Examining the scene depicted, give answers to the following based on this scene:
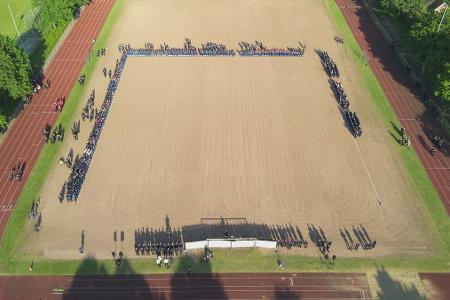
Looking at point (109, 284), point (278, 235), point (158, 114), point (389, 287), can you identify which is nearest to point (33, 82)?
point (158, 114)

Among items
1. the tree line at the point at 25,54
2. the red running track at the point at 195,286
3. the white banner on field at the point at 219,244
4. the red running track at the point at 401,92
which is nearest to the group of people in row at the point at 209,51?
the tree line at the point at 25,54

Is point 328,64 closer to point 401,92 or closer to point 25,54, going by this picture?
point 401,92

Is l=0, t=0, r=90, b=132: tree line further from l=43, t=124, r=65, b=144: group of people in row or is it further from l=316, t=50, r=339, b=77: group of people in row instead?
l=316, t=50, r=339, b=77: group of people in row

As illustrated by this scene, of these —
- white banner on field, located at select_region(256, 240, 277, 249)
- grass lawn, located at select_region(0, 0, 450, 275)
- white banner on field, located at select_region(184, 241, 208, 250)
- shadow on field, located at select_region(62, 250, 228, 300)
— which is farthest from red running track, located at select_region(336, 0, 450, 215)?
shadow on field, located at select_region(62, 250, 228, 300)

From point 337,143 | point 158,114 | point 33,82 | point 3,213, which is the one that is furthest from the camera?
point 33,82

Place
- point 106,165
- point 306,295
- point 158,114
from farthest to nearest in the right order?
1. point 158,114
2. point 106,165
3. point 306,295

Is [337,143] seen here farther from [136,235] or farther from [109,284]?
[109,284]

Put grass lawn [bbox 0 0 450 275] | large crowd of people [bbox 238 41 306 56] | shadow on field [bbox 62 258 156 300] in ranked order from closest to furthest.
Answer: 1. shadow on field [bbox 62 258 156 300]
2. grass lawn [bbox 0 0 450 275]
3. large crowd of people [bbox 238 41 306 56]
